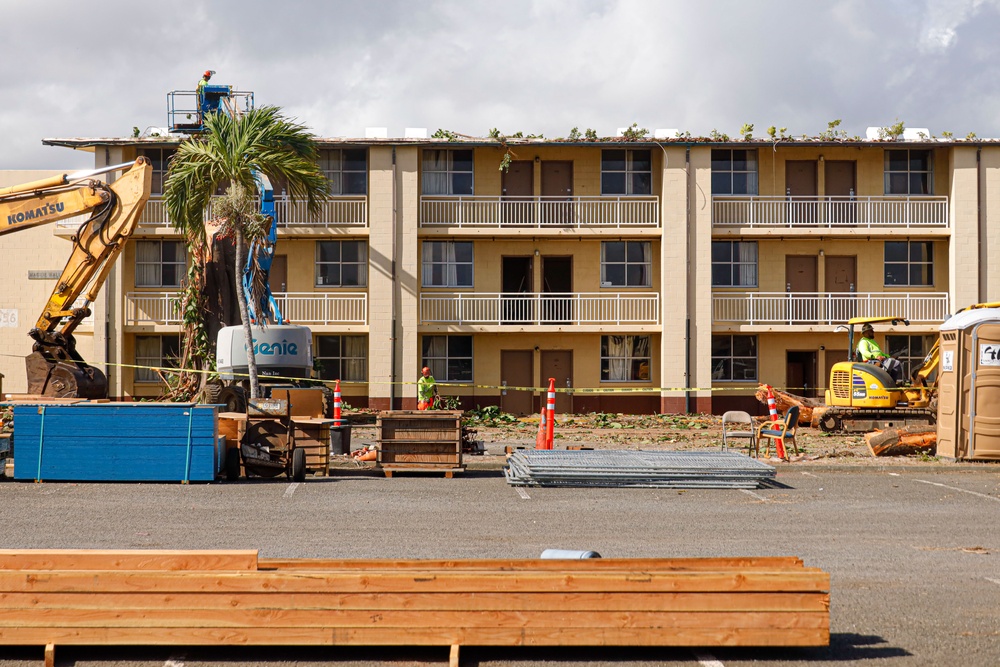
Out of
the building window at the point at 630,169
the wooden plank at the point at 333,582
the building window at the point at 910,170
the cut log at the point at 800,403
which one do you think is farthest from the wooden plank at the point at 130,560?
the building window at the point at 910,170

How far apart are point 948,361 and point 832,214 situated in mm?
Result: 14517

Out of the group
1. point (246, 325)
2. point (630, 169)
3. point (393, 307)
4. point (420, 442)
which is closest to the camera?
point (420, 442)

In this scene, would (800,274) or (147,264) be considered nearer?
(147,264)

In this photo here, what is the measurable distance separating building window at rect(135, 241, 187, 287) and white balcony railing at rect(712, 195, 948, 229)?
667 inches

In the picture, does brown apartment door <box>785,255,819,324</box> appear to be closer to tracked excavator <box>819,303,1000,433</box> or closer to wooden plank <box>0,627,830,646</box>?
tracked excavator <box>819,303,1000,433</box>

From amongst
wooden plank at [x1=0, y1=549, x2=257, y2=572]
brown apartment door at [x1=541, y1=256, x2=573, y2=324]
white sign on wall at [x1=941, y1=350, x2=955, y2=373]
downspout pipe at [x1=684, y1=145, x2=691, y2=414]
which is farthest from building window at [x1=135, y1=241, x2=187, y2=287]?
wooden plank at [x1=0, y1=549, x2=257, y2=572]

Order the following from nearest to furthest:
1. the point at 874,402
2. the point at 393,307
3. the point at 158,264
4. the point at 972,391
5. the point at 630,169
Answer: the point at 972,391, the point at 874,402, the point at 393,307, the point at 158,264, the point at 630,169

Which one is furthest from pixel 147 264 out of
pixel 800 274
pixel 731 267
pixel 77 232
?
pixel 800 274

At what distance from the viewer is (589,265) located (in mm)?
34062

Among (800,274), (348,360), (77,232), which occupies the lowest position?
(348,360)

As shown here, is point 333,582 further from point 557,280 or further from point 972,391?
point 557,280

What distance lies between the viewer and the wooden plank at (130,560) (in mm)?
6980

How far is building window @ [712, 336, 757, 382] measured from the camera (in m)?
33.8

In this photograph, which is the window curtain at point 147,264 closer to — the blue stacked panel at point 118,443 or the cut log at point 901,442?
the blue stacked panel at point 118,443
